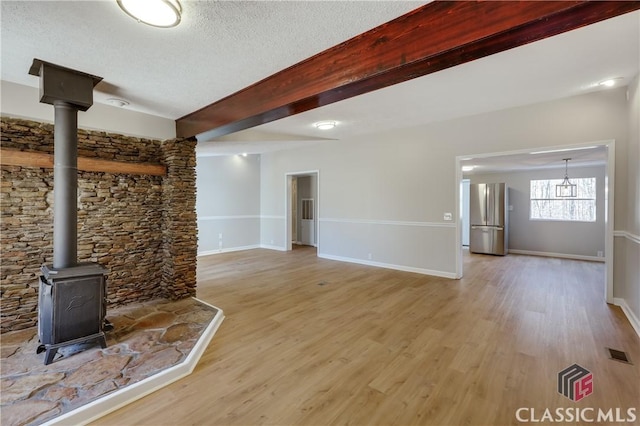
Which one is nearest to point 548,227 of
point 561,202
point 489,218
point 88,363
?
point 561,202

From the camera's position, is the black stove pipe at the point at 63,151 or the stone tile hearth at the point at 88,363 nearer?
the stone tile hearth at the point at 88,363

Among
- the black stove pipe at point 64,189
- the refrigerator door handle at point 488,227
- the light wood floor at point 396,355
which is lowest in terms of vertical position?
the light wood floor at point 396,355

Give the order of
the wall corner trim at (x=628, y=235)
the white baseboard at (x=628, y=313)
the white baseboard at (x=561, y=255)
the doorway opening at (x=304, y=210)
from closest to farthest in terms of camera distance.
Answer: the white baseboard at (x=628, y=313), the wall corner trim at (x=628, y=235), the white baseboard at (x=561, y=255), the doorway opening at (x=304, y=210)

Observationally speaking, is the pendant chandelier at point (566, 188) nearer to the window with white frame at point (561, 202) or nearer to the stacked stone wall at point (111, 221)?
the window with white frame at point (561, 202)

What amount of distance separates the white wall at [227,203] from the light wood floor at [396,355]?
3.07m

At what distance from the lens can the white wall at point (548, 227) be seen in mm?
6793

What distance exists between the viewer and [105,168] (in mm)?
3480

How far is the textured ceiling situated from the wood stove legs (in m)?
2.44

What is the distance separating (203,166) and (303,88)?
5.58 metres

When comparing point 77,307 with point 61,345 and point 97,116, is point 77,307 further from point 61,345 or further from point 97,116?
point 97,116

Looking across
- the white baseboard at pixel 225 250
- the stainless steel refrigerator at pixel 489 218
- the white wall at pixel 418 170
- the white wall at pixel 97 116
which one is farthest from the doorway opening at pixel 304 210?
the white wall at pixel 97 116

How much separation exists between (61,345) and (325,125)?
4.46 metres

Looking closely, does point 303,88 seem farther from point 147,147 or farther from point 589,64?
point 589,64

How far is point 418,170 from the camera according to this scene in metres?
5.36
